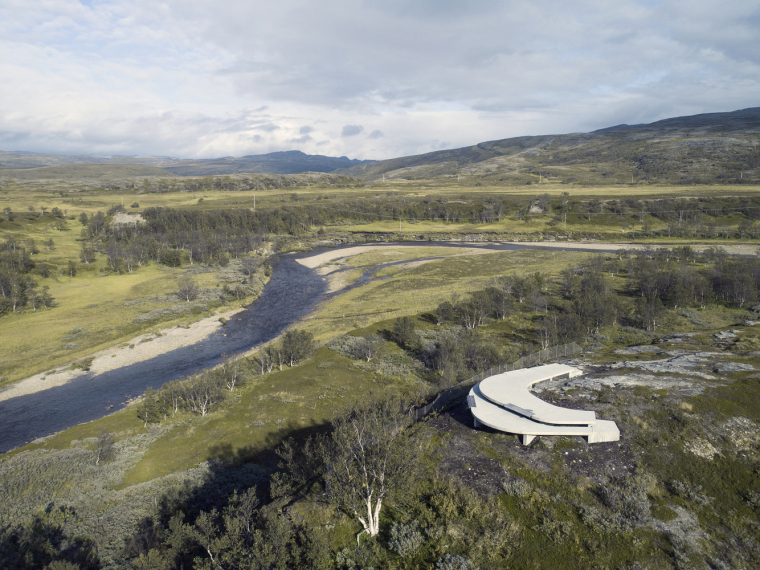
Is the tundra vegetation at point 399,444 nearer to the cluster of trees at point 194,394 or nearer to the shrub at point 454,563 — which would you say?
the shrub at point 454,563

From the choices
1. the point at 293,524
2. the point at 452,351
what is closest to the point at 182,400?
the point at 293,524

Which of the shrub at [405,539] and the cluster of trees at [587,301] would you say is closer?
the shrub at [405,539]

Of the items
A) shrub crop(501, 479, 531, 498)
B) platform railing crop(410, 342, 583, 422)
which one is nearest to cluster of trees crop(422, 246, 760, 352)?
platform railing crop(410, 342, 583, 422)

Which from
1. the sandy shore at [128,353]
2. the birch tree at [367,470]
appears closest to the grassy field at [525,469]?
the birch tree at [367,470]

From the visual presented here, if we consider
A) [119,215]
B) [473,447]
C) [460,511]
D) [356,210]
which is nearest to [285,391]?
[473,447]

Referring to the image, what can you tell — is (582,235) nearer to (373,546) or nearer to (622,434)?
(622,434)

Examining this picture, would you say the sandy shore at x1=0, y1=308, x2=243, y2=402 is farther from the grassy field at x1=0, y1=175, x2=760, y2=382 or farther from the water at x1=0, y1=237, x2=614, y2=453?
the grassy field at x1=0, y1=175, x2=760, y2=382
